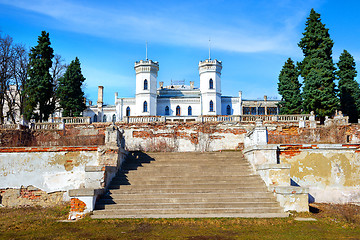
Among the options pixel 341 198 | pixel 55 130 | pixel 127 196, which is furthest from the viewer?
pixel 55 130

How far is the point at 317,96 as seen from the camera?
28234 mm

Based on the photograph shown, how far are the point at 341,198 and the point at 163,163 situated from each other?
7.96 metres

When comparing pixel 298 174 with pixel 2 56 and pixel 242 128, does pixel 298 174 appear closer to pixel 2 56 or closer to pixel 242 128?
pixel 242 128

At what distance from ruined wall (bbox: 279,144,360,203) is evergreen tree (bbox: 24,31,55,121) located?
28.2m

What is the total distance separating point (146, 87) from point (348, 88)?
33.1 metres

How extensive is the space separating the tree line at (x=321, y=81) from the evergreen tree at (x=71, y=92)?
25.2 meters

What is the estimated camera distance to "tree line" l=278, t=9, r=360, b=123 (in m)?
28.3

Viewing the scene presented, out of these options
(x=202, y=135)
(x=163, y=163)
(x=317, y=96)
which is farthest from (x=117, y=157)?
(x=317, y=96)

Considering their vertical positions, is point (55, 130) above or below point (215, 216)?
above

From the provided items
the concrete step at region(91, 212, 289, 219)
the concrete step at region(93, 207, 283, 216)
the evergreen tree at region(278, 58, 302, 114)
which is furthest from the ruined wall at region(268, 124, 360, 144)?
the evergreen tree at region(278, 58, 302, 114)


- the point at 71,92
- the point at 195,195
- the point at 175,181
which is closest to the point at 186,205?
the point at 195,195

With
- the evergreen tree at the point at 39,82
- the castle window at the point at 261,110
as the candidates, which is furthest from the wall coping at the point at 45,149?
the castle window at the point at 261,110

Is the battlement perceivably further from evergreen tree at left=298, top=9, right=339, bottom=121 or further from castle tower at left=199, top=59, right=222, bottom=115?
evergreen tree at left=298, top=9, right=339, bottom=121

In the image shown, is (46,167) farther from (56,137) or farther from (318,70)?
(318,70)
